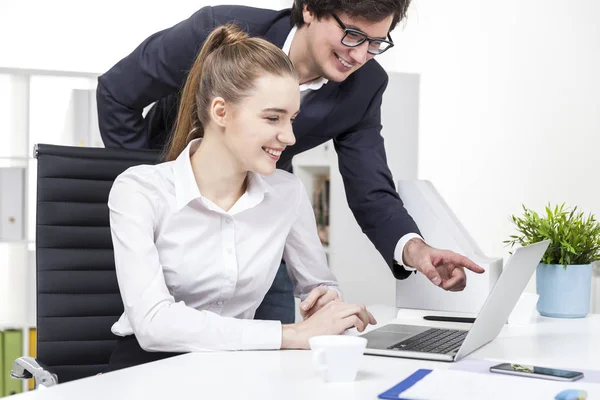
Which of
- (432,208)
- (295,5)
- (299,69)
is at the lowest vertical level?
(432,208)

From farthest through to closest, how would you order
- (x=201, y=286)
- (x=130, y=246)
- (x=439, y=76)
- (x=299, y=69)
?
Answer: (x=439, y=76) < (x=299, y=69) < (x=201, y=286) < (x=130, y=246)

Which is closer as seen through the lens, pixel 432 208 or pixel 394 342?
pixel 394 342

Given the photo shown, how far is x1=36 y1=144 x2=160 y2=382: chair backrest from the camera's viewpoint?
65.4 inches

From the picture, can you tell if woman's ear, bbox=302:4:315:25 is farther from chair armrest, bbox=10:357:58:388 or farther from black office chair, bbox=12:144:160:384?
chair armrest, bbox=10:357:58:388

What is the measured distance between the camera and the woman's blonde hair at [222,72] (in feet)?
4.88

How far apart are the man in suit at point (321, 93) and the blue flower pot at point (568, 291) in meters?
0.34

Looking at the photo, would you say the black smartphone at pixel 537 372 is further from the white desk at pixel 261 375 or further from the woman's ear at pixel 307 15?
the woman's ear at pixel 307 15

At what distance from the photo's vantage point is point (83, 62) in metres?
3.89

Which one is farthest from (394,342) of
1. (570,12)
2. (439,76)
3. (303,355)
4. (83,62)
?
(83,62)

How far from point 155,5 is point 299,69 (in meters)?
2.37

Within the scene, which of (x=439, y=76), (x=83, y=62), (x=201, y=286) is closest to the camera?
(x=201, y=286)

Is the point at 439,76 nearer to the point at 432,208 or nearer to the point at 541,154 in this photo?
the point at 541,154

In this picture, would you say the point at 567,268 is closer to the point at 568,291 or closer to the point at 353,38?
the point at 568,291

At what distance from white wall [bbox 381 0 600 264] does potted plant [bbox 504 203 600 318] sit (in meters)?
0.95
